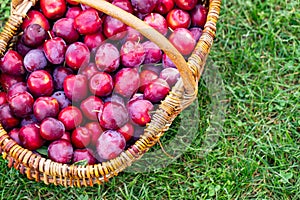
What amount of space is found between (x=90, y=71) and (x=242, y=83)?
2.63 ft

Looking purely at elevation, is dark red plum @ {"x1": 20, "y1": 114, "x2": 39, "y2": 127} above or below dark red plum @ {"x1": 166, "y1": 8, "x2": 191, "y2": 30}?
below

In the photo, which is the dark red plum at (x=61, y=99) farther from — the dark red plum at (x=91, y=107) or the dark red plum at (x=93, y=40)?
the dark red plum at (x=93, y=40)

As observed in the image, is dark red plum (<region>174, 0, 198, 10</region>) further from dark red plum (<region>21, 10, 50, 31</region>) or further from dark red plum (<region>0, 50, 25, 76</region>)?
dark red plum (<region>0, 50, 25, 76</region>)

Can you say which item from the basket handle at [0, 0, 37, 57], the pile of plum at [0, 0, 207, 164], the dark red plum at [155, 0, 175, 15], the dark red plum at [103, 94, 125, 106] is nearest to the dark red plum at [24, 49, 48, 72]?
the pile of plum at [0, 0, 207, 164]

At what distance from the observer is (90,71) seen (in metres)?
1.84

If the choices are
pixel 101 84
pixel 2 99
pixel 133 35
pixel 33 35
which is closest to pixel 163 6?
pixel 133 35

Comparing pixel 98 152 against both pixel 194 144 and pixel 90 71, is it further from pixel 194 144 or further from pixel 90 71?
pixel 194 144

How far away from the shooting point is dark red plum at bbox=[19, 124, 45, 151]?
1698 mm

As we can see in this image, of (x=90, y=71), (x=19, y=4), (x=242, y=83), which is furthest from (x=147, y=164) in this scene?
(x=19, y=4)

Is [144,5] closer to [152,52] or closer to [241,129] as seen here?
[152,52]

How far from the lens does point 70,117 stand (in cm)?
177

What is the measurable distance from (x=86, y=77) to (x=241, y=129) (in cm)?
78

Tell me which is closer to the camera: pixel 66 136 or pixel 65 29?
pixel 66 136

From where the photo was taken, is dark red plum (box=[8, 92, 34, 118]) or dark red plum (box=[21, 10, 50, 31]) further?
dark red plum (box=[21, 10, 50, 31])
